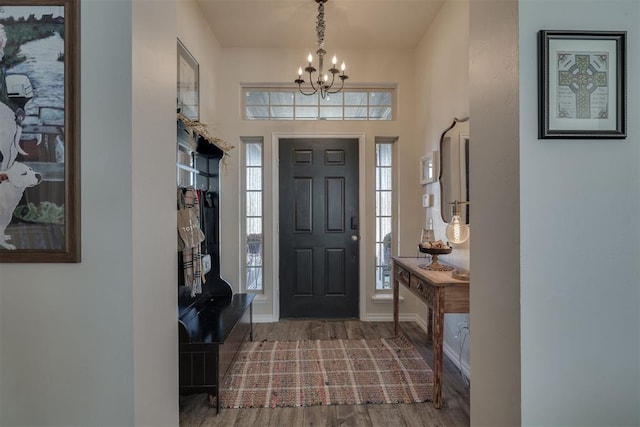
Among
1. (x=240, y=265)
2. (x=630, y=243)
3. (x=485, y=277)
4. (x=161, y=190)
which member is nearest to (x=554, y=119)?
(x=630, y=243)

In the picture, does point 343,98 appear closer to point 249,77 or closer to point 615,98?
point 249,77

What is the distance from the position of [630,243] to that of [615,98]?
0.48 meters

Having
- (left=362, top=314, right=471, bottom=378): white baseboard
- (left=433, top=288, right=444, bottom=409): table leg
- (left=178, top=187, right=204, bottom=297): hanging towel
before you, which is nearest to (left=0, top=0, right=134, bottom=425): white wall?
(left=178, top=187, right=204, bottom=297): hanging towel

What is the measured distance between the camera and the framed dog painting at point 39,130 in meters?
1.05

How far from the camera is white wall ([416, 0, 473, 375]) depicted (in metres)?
2.39

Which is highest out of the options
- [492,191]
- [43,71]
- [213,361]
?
[43,71]

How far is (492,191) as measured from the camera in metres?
1.17

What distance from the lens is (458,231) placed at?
91.4 inches

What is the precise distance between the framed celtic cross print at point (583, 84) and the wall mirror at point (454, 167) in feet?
4.20

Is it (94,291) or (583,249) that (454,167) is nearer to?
(583,249)

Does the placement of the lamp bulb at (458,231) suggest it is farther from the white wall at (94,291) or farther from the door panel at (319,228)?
the white wall at (94,291)

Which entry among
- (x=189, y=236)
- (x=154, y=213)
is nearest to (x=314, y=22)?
→ (x=189, y=236)

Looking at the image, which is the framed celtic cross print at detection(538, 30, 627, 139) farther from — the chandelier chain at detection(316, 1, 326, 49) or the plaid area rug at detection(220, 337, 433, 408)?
the chandelier chain at detection(316, 1, 326, 49)

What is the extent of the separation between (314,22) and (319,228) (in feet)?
6.78
